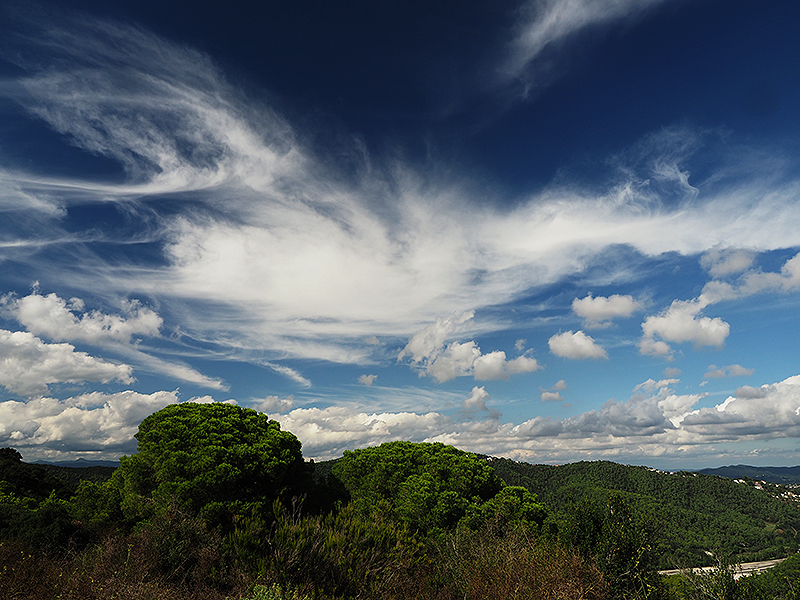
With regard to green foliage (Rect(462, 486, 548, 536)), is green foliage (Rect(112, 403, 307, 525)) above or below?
above

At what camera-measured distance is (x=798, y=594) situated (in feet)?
56.5

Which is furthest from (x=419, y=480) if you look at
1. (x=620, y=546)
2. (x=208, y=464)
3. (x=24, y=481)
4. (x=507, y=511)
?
(x=24, y=481)

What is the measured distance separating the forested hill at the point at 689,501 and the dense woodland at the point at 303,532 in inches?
4041

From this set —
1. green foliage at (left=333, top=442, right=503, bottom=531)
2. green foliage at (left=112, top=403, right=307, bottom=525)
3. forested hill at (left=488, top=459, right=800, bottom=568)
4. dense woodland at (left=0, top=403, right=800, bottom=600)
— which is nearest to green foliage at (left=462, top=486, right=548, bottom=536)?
dense woodland at (left=0, top=403, right=800, bottom=600)

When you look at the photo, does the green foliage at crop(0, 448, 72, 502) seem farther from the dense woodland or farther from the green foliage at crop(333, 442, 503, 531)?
the green foliage at crop(333, 442, 503, 531)

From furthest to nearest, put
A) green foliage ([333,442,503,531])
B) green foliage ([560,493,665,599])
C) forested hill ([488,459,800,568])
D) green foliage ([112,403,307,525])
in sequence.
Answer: forested hill ([488,459,800,568]) → green foliage ([333,442,503,531]) → green foliage ([112,403,307,525]) → green foliage ([560,493,665,599])

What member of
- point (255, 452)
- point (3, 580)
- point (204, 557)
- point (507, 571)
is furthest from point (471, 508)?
point (3, 580)

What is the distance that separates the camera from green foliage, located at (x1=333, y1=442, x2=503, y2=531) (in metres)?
36.7

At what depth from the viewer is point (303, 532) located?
14930 mm

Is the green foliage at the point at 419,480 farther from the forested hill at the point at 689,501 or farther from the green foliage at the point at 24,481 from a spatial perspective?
the forested hill at the point at 689,501

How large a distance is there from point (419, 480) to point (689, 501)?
175179 mm

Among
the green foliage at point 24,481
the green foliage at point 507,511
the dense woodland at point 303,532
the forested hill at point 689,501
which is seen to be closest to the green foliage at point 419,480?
the dense woodland at point 303,532

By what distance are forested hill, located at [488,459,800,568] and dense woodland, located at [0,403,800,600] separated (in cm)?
10264

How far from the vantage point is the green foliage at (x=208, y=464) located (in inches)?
1059
